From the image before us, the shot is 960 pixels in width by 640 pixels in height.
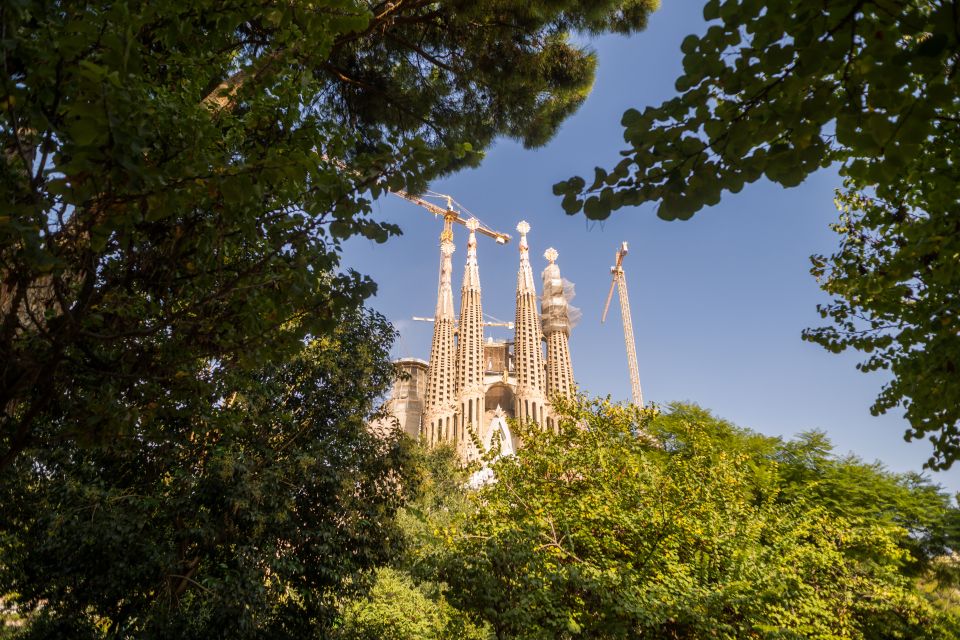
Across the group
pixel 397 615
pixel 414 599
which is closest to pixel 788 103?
pixel 397 615

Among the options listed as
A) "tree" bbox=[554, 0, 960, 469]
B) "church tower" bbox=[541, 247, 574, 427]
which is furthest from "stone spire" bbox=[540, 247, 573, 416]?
"tree" bbox=[554, 0, 960, 469]

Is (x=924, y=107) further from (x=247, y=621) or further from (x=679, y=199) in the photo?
(x=247, y=621)

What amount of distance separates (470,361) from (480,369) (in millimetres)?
1127

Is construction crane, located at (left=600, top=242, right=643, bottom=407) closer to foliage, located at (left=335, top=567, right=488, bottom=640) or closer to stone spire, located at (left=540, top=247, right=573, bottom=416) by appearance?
stone spire, located at (left=540, top=247, right=573, bottom=416)

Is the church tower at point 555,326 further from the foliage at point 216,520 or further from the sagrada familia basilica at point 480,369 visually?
the foliage at point 216,520

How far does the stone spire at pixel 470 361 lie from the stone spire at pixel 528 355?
3355 millimetres

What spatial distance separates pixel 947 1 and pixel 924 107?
0.83 ft

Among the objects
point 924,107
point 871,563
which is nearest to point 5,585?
point 924,107

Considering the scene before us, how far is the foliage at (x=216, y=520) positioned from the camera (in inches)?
256

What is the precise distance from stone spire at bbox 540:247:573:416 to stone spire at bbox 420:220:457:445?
899 cm

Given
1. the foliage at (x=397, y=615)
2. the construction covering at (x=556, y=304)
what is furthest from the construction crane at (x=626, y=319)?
the foliage at (x=397, y=615)

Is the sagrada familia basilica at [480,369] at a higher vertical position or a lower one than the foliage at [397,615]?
higher

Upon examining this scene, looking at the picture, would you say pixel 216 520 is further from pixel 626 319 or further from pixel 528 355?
pixel 626 319

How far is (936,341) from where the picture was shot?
14.5ft
